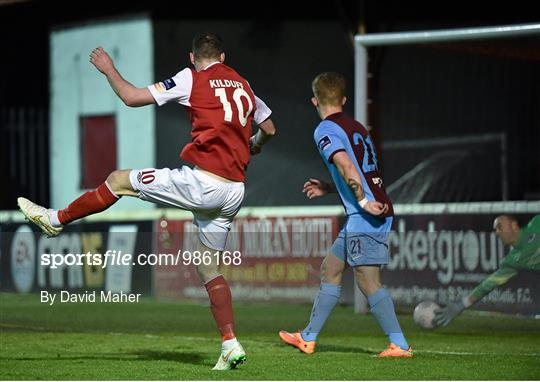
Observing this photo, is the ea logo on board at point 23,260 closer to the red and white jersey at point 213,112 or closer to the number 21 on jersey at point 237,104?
the red and white jersey at point 213,112

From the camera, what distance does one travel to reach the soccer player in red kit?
8289 mm

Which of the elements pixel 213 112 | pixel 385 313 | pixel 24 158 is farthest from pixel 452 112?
pixel 24 158

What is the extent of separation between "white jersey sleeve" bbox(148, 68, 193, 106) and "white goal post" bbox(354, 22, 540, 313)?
164 inches

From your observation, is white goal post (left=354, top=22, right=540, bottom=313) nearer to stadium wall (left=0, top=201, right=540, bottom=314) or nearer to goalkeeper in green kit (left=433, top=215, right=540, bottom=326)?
stadium wall (left=0, top=201, right=540, bottom=314)

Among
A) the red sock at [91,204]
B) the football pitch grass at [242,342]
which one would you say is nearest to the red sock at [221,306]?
the football pitch grass at [242,342]

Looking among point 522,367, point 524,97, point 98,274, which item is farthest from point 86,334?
point 524,97

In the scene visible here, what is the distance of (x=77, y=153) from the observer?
867 inches

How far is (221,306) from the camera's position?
8320mm

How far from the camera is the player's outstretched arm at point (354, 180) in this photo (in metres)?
8.63

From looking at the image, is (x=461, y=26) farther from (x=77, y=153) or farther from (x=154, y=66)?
(x=77, y=153)

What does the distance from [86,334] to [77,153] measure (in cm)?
1120

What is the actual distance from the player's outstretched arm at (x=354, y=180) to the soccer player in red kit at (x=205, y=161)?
646mm

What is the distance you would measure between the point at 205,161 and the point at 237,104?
432mm

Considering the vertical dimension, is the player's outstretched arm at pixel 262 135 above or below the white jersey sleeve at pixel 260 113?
below
